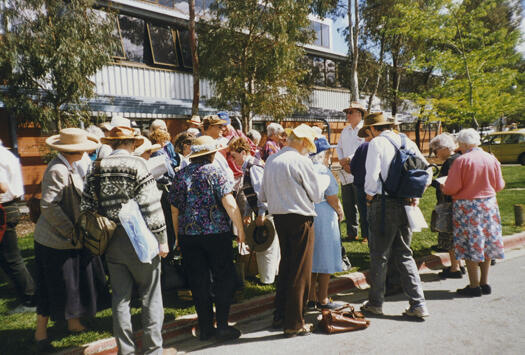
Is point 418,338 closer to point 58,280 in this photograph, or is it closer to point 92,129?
point 58,280

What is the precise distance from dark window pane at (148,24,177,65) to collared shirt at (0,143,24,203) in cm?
1136

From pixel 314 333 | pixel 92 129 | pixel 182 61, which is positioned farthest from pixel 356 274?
pixel 182 61

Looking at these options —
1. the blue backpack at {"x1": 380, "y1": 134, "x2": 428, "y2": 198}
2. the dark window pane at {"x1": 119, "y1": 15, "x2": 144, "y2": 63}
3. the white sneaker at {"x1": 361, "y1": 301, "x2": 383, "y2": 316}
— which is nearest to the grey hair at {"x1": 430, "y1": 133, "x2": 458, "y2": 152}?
the blue backpack at {"x1": 380, "y1": 134, "x2": 428, "y2": 198}

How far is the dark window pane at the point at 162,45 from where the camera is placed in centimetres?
1476

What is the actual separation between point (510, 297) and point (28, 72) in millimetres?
10092

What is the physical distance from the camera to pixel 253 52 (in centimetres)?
1228

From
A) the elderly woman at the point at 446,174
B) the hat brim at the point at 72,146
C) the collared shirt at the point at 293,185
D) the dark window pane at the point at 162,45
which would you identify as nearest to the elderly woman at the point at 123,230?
the hat brim at the point at 72,146

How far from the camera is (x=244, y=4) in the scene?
11852 mm

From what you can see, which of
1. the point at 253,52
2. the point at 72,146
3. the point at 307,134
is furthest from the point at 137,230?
the point at 253,52

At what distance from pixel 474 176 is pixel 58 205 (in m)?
4.44

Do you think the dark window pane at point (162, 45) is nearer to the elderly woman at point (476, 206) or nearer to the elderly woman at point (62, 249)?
the elderly woman at point (62, 249)

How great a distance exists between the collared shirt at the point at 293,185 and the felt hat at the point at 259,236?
0.75 m

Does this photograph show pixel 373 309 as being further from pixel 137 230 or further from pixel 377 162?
pixel 137 230

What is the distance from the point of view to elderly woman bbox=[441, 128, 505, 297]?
4656mm
